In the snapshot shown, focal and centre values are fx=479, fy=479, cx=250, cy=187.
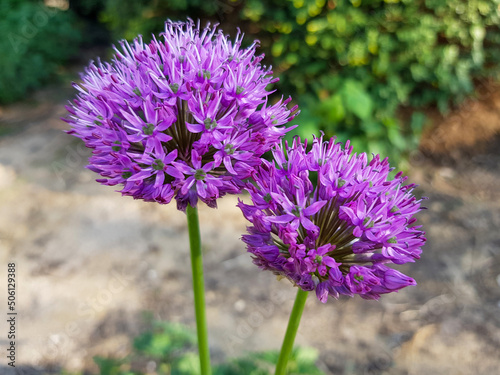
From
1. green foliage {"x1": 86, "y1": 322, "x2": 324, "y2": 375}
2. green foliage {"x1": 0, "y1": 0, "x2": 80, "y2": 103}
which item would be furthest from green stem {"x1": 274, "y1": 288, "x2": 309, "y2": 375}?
green foliage {"x1": 0, "y1": 0, "x2": 80, "y2": 103}

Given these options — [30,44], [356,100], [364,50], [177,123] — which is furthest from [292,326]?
[30,44]

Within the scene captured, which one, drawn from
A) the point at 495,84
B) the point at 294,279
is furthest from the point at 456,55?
the point at 294,279

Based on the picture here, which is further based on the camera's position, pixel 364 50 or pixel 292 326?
pixel 364 50

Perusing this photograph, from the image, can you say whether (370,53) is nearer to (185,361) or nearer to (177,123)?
(185,361)

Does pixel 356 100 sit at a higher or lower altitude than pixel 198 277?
higher

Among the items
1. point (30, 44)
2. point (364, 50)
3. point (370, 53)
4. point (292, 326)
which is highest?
point (30, 44)

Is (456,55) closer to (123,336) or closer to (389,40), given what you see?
(389,40)
